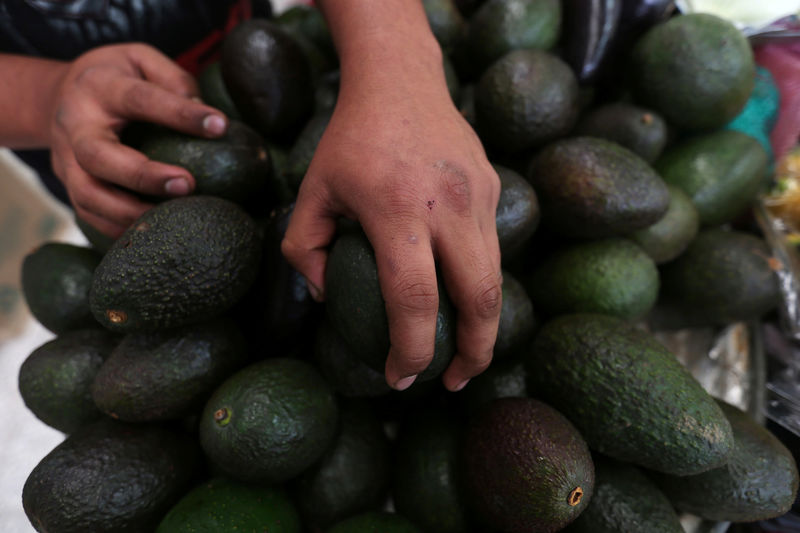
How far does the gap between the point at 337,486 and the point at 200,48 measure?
1840 mm

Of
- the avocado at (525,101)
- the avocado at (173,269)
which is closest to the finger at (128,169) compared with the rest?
the avocado at (173,269)

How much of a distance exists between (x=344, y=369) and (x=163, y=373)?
397 mm

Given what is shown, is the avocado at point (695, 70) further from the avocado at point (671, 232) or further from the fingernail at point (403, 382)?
the fingernail at point (403, 382)

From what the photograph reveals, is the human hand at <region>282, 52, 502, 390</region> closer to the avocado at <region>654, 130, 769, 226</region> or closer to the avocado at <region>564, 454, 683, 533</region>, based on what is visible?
the avocado at <region>564, 454, 683, 533</region>

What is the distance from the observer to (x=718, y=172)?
146cm

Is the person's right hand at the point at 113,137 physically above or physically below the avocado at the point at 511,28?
below

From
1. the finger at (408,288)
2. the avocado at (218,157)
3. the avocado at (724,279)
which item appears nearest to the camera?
the finger at (408,288)

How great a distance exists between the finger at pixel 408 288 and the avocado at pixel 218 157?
21.0 inches

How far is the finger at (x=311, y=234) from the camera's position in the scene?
2.95 feet

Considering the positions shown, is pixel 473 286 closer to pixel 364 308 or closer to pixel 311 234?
pixel 364 308

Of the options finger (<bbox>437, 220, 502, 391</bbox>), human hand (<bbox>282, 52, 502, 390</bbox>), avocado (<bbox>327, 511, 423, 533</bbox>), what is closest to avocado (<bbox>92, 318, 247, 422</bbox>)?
human hand (<bbox>282, 52, 502, 390</bbox>)

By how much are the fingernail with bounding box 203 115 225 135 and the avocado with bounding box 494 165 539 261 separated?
71 centimetres

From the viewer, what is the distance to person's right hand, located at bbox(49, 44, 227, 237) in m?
1.06

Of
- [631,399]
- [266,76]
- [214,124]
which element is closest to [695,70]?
[631,399]
